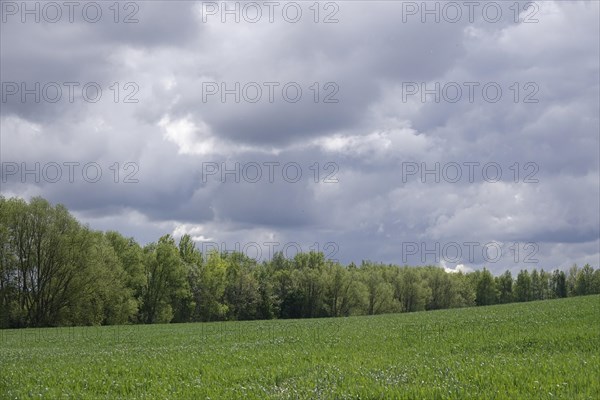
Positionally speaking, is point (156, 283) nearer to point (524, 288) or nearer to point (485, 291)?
point (485, 291)

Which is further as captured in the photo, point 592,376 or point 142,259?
point 142,259

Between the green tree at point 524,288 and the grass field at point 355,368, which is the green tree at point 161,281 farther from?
the green tree at point 524,288

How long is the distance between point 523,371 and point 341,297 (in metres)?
120

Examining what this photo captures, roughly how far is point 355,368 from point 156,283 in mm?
88285

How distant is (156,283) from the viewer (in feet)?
325

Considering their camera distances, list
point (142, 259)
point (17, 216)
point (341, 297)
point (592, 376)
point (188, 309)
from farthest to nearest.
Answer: point (341, 297) → point (188, 309) → point (142, 259) → point (17, 216) → point (592, 376)

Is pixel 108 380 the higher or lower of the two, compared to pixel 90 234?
lower

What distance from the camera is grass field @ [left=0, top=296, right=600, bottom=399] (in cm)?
1235

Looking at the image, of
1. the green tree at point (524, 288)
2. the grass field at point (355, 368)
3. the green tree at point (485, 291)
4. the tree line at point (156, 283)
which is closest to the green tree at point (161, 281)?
the tree line at point (156, 283)

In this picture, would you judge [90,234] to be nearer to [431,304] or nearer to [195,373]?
[195,373]

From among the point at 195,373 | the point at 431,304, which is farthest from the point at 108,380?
the point at 431,304

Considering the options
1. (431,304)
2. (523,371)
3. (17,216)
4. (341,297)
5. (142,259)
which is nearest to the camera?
(523,371)

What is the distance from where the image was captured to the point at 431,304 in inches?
6634

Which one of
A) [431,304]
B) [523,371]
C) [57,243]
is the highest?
[57,243]
